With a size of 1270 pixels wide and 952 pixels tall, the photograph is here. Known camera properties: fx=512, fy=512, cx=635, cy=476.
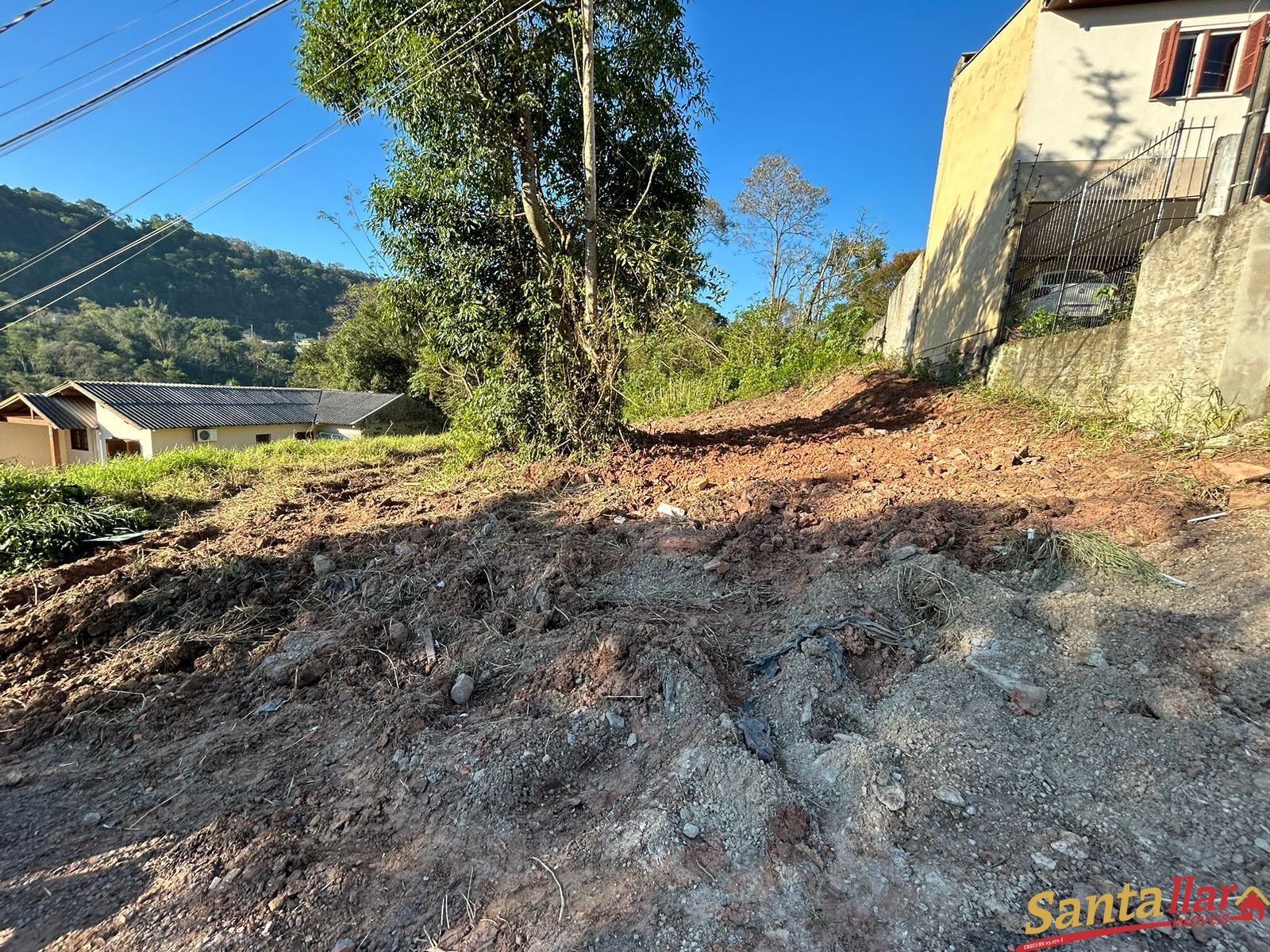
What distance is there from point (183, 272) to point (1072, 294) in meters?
66.2

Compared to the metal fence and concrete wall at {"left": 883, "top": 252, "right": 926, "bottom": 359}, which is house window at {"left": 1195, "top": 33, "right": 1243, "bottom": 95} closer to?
the metal fence

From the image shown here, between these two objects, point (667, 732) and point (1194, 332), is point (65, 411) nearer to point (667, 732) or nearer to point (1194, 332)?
point (667, 732)

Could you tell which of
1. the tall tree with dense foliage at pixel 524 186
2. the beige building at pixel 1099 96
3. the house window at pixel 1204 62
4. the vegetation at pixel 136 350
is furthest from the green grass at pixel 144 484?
the vegetation at pixel 136 350

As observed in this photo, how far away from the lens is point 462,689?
8.21 ft

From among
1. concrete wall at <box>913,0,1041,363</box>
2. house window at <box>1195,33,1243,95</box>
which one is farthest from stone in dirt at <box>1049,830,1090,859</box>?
house window at <box>1195,33,1243,95</box>

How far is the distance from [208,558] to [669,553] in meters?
3.76

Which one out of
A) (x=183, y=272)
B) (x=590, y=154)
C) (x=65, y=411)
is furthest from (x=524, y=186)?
(x=183, y=272)

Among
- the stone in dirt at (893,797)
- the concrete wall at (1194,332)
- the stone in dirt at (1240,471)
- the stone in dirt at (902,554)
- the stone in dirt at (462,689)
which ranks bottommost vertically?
the stone in dirt at (462,689)

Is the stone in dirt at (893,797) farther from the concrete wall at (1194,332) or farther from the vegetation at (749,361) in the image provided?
the vegetation at (749,361)

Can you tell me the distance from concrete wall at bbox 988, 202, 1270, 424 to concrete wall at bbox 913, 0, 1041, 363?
2569 millimetres

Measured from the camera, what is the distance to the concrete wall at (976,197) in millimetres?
6816

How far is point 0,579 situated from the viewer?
12.9ft

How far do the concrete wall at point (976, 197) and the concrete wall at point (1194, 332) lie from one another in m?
2.57

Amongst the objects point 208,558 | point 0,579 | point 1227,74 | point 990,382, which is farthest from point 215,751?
point 1227,74
